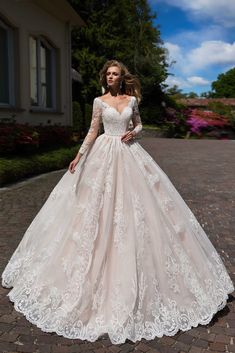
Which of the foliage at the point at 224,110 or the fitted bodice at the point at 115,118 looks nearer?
the fitted bodice at the point at 115,118

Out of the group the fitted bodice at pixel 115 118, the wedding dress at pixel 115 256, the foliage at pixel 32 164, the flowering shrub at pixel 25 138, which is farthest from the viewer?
the flowering shrub at pixel 25 138

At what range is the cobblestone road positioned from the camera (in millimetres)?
2766

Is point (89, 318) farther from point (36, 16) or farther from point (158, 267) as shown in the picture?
point (36, 16)

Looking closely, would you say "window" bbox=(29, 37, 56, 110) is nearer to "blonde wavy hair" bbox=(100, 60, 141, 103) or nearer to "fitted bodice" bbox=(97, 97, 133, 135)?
"blonde wavy hair" bbox=(100, 60, 141, 103)

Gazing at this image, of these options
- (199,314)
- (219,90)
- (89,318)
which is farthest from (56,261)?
(219,90)

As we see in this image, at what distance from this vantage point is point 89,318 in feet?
9.62

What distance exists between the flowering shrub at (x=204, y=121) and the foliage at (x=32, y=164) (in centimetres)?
1723

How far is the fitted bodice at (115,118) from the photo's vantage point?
3.41 meters

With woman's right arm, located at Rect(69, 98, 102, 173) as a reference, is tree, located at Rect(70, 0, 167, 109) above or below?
above

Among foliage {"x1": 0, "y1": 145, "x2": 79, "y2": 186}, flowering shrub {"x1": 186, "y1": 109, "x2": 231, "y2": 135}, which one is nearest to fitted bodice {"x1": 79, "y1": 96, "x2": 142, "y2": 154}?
foliage {"x1": 0, "y1": 145, "x2": 79, "y2": 186}

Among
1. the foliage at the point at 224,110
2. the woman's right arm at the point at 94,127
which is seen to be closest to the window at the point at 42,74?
the woman's right arm at the point at 94,127

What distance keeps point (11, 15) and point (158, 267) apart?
10.2 meters

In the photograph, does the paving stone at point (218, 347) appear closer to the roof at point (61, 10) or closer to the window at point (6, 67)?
the window at point (6, 67)

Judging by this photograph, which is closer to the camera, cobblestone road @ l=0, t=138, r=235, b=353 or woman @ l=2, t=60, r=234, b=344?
cobblestone road @ l=0, t=138, r=235, b=353
